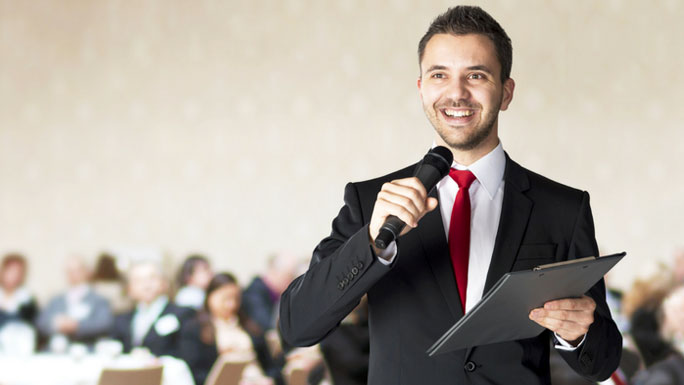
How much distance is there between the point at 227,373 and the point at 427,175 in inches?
122

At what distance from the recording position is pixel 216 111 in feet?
30.4

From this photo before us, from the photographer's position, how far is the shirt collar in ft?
4.81

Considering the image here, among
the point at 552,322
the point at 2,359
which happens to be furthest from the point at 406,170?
the point at 2,359

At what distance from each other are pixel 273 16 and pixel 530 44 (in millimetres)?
2789

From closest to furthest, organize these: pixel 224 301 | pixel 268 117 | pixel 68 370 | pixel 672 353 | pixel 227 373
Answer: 1. pixel 227 373
2. pixel 672 353
3. pixel 68 370
4. pixel 224 301
5. pixel 268 117

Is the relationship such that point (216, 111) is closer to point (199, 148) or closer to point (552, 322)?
point (199, 148)

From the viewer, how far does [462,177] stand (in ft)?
4.75

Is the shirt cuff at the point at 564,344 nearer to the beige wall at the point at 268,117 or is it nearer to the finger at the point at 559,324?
the finger at the point at 559,324

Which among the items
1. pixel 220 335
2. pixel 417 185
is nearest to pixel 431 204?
pixel 417 185

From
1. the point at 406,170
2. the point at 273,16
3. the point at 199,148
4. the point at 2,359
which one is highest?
the point at 273,16

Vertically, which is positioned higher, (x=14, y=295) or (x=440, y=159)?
(x=440, y=159)

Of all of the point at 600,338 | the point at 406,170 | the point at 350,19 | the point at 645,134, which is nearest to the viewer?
the point at 600,338

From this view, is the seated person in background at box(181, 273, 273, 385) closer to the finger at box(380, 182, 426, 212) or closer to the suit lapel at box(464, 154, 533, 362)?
the suit lapel at box(464, 154, 533, 362)

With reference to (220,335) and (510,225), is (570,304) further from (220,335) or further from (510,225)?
(220,335)
